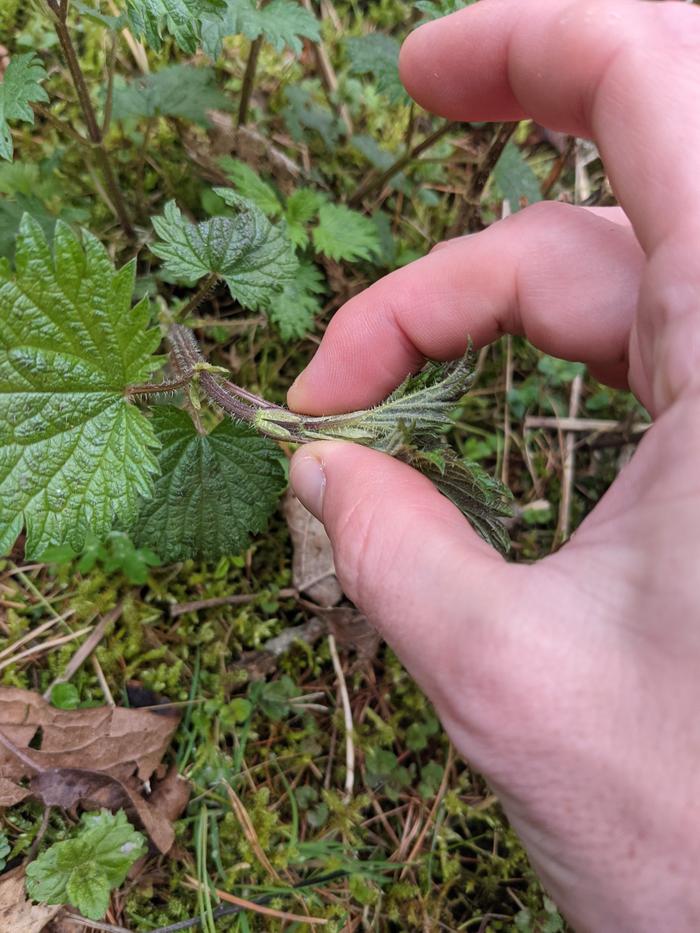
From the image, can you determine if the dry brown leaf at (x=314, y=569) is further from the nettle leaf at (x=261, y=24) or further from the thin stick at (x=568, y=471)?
the nettle leaf at (x=261, y=24)

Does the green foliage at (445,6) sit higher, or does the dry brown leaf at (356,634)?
the green foliage at (445,6)

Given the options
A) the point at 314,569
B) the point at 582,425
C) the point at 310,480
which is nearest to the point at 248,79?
the point at 310,480

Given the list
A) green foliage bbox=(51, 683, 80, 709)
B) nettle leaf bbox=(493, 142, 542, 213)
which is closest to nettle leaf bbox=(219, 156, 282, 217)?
nettle leaf bbox=(493, 142, 542, 213)

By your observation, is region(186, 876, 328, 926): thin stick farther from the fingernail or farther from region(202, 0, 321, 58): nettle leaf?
region(202, 0, 321, 58): nettle leaf

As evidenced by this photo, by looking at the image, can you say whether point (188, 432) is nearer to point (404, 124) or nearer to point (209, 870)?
point (209, 870)

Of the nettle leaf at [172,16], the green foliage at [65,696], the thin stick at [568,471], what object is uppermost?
the nettle leaf at [172,16]

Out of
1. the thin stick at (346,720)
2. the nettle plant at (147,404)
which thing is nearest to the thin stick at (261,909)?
the thin stick at (346,720)
